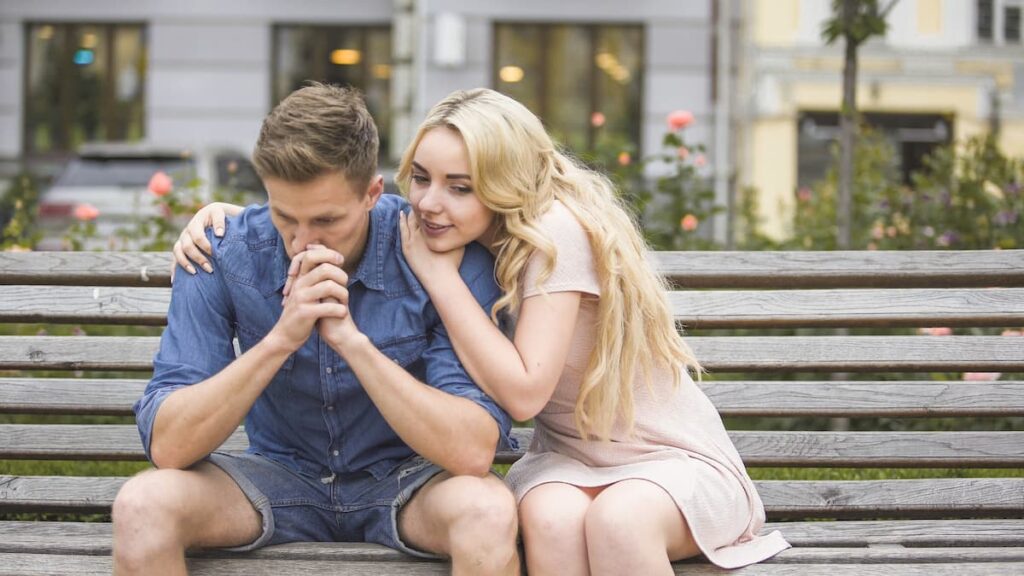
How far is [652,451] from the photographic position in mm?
2705

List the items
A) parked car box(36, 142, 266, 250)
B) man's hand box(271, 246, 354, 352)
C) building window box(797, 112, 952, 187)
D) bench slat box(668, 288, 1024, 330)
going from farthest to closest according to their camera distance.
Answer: building window box(797, 112, 952, 187) → parked car box(36, 142, 266, 250) → bench slat box(668, 288, 1024, 330) → man's hand box(271, 246, 354, 352)

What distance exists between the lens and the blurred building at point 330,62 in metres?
14.1

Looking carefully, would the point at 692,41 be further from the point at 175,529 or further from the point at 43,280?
the point at 175,529

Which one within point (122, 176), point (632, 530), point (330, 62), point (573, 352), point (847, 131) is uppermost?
point (330, 62)

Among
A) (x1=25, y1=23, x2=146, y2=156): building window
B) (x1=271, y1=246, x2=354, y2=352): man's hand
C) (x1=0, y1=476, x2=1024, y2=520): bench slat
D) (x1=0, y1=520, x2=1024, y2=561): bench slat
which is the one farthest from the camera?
(x1=25, y1=23, x2=146, y2=156): building window

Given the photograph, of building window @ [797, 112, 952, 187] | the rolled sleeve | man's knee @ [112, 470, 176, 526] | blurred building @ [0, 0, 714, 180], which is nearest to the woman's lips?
the rolled sleeve

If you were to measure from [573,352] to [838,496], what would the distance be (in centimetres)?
94

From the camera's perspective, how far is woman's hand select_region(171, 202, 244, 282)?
8.79 feet

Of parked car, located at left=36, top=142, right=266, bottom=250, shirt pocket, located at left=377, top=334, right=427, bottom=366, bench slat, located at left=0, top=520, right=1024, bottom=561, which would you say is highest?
parked car, located at left=36, top=142, right=266, bottom=250

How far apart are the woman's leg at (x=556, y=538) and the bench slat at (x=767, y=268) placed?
97 centimetres

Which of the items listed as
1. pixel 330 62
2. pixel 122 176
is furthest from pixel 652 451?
pixel 330 62

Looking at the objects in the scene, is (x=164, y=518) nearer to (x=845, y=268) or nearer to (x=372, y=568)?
(x=372, y=568)

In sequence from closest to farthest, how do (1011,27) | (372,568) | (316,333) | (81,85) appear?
(372,568) < (316,333) < (1011,27) < (81,85)

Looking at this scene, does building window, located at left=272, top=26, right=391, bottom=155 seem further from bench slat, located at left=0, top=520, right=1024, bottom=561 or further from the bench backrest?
bench slat, located at left=0, top=520, right=1024, bottom=561
